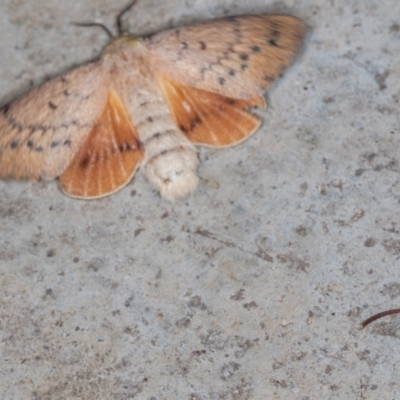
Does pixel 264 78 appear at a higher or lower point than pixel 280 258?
higher

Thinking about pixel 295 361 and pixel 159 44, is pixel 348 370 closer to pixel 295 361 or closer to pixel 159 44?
→ pixel 295 361

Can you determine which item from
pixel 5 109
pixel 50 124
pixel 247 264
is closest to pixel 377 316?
pixel 247 264

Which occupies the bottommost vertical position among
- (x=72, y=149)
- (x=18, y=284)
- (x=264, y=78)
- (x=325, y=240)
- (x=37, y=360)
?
(x=37, y=360)

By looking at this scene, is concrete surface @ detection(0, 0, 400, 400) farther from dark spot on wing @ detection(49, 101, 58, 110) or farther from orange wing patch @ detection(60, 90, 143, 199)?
dark spot on wing @ detection(49, 101, 58, 110)

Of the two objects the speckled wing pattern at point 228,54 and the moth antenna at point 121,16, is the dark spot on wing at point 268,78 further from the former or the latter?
the moth antenna at point 121,16

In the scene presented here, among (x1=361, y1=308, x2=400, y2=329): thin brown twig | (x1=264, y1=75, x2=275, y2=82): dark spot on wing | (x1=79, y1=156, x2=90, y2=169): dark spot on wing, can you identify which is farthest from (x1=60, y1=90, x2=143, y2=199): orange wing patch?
(x1=361, y1=308, x2=400, y2=329): thin brown twig

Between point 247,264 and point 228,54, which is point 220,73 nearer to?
point 228,54

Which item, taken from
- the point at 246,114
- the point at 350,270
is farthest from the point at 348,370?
the point at 246,114
